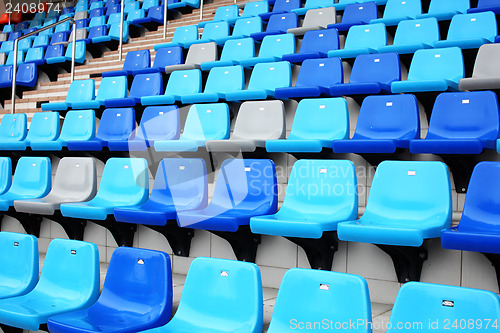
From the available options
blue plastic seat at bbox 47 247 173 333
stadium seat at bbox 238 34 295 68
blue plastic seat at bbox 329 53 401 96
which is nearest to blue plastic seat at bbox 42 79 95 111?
stadium seat at bbox 238 34 295 68

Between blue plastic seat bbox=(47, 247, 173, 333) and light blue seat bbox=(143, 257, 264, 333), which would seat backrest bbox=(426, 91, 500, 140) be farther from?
blue plastic seat bbox=(47, 247, 173, 333)

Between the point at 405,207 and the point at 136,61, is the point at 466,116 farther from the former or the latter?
the point at 136,61

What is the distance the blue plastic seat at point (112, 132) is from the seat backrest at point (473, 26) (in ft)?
5.94

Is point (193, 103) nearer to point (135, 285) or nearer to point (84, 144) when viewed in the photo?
point (84, 144)

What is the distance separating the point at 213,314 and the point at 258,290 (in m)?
0.19

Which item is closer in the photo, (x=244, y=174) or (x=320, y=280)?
(x=320, y=280)

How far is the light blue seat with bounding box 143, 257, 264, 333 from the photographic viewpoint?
5.11 feet

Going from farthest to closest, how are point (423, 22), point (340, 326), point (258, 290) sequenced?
point (423, 22) < point (258, 290) < point (340, 326)

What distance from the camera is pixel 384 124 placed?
7.89 feet

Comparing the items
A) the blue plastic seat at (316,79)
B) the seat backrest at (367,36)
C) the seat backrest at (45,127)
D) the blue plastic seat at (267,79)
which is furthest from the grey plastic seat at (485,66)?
the seat backrest at (45,127)

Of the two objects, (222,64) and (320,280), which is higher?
(222,64)

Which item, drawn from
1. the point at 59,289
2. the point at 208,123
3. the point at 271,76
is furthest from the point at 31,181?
the point at 271,76

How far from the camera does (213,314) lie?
5.44 ft

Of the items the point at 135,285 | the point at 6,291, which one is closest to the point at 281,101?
the point at 135,285
